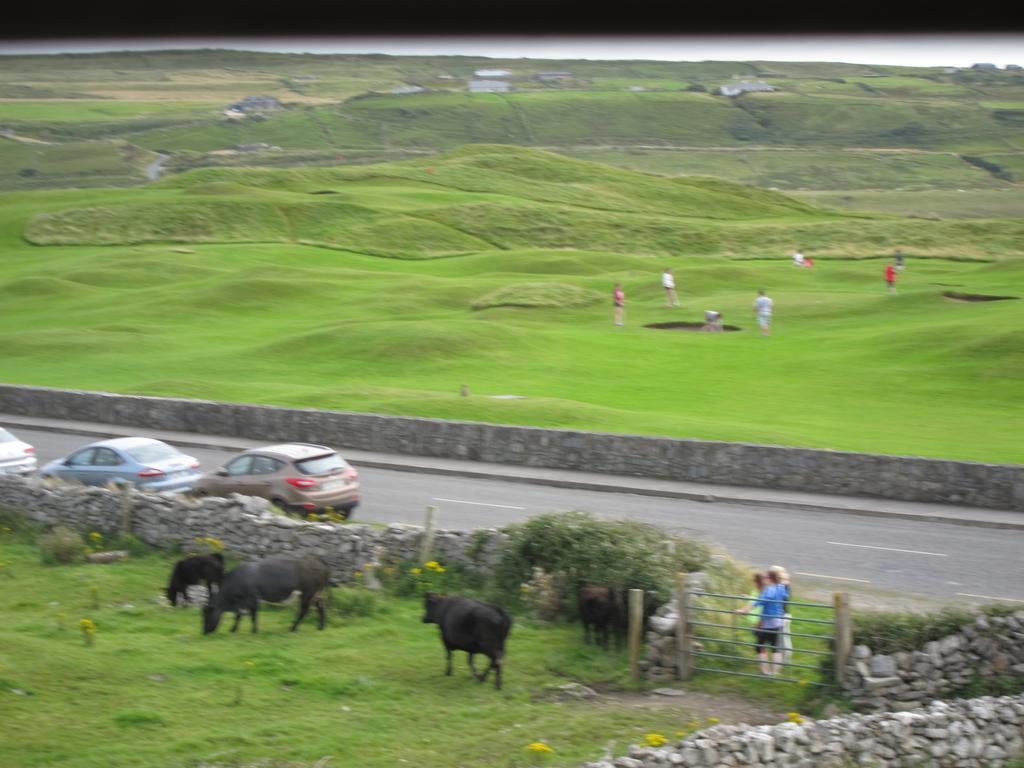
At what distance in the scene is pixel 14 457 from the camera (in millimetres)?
26844

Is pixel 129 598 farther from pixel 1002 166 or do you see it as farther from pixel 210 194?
pixel 1002 166

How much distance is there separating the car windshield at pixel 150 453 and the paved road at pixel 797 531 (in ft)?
12.3

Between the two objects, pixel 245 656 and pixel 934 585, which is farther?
pixel 934 585

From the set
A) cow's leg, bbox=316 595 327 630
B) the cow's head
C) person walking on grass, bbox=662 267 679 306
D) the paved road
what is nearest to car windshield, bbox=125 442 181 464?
the paved road

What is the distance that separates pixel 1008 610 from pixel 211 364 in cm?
3272

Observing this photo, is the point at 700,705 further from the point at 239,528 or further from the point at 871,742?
the point at 239,528

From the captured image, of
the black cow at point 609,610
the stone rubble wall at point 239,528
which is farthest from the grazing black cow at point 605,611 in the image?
the stone rubble wall at point 239,528

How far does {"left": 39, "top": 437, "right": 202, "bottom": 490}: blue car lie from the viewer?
79.3ft

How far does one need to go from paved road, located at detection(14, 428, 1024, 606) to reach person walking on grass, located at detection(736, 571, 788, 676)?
10.3 ft

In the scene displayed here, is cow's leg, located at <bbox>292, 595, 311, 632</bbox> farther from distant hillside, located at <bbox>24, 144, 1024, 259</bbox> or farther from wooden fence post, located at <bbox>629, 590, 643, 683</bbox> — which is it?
distant hillside, located at <bbox>24, 144, 1024, 259</bbox>

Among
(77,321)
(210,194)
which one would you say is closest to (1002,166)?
(210,194)

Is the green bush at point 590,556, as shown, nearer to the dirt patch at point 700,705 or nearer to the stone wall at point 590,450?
the dirt patch at point 700,705

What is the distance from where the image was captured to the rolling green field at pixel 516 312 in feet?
107

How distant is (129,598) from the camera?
58.3ft
